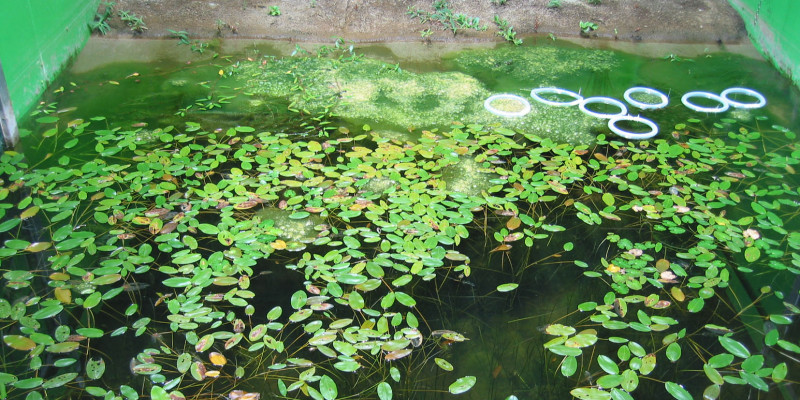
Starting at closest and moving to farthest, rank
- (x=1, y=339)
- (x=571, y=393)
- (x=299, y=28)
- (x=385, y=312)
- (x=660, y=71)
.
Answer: (x=571, y=393), (x=1, y=339), (x=385, y=312), (x=660, y=71), (x=299, y=28)

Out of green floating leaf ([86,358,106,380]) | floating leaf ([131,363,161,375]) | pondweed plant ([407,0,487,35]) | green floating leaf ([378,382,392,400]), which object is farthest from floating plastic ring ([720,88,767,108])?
green floating leaf ([86,358,106,380])

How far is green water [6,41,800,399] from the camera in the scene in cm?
197

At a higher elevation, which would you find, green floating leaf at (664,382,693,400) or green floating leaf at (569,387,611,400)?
green floating leaf at (664,382,693,400)

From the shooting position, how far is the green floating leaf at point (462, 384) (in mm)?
1848

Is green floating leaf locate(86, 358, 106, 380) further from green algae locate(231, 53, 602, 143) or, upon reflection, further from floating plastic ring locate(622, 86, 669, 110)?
floating plastic ring locate(622, 86, 669, 110)

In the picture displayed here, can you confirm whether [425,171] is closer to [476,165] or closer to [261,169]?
[476,165]

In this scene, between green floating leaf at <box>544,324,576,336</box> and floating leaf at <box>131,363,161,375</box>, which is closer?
floating leaf at <box>131,363,161,375</box>

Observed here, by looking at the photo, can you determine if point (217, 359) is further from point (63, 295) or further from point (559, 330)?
point (559, 330)

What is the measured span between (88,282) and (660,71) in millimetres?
3564

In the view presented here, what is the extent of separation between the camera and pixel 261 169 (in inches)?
111

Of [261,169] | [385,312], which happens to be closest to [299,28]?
[261,169]

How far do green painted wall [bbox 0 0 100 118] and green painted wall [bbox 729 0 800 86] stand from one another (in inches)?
182

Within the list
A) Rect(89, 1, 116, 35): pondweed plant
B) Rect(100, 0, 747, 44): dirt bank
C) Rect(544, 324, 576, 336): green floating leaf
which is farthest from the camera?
Rect(100, 0, 747, 44): dirt bank

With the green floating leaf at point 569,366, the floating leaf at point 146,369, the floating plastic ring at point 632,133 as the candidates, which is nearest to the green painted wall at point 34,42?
the floating leaf at point 146,369
